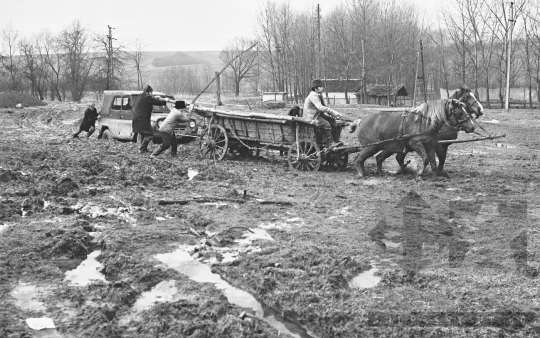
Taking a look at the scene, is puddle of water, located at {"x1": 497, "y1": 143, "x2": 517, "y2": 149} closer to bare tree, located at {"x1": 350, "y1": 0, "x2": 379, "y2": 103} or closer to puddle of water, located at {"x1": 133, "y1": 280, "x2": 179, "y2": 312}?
puddle of water, located at {"x1": 133, "y1": 280, "x2": 179, "y2": 312}

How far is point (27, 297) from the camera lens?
5.86 meters

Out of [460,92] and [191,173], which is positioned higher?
[460,92]

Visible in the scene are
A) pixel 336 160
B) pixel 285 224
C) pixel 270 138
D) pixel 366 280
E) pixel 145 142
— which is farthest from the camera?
pixel 145 142

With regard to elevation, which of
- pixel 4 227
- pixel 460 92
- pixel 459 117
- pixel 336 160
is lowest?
pixel 4 227

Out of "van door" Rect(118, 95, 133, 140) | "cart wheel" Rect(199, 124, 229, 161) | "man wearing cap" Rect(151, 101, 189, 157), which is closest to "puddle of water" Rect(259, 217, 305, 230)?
"cart wheel" Rect(199, 124, 229, 161)

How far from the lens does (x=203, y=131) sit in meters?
15.4

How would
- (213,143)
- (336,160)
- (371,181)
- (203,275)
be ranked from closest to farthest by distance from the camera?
(203,275) < (371,181) < (336,160) < (213,143)

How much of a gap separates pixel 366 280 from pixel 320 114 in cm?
721

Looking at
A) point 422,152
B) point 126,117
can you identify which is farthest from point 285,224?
point 126,117

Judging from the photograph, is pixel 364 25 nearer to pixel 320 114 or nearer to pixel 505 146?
pixel 505 146

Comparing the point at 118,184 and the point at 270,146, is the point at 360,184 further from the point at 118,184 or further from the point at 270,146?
the point at 118,184

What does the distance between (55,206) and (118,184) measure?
208 cm

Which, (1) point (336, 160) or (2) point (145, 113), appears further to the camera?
(2) point (145, 113)

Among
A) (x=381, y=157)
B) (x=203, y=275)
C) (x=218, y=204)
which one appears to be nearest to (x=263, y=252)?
(x=203, y=275)
